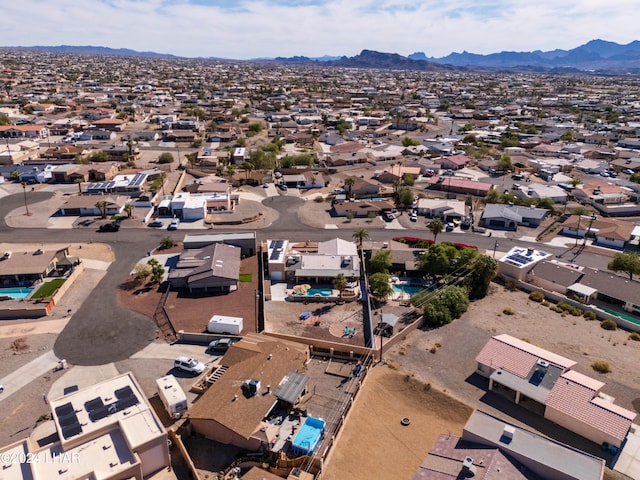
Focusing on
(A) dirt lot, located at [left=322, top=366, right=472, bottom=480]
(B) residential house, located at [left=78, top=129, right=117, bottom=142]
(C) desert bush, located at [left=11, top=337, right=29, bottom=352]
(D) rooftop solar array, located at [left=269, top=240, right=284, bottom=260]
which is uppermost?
(B) residential house, located at [left=78, top=129, right=117, bottom=142]

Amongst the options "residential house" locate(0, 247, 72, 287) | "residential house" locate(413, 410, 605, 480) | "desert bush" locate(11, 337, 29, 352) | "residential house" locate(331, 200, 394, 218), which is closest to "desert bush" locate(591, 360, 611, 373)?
"residential house" locate(413, 410, 605, 480)

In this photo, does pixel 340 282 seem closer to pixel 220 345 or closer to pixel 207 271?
pixel 220 345

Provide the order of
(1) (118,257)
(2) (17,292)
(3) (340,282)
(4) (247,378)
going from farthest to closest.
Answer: (1) (118,257) < (2) (17,292) < (3) (340,282) < (4) (247,378)

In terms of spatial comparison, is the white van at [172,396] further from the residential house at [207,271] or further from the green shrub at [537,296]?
the green shrub at [537,296]

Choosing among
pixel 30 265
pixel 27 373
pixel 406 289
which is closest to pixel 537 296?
pixel 406 289

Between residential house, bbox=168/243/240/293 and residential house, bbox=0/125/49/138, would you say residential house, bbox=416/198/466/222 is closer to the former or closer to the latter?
residential house, bbox=168/243/240/293

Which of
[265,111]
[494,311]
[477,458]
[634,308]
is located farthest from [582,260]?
[265,111]

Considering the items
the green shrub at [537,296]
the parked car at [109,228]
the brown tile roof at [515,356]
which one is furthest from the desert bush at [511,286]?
the parked car at [109,228]

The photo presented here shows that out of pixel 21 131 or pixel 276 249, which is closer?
pixel 276 249

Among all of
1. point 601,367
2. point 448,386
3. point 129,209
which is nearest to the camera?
point 448,386
